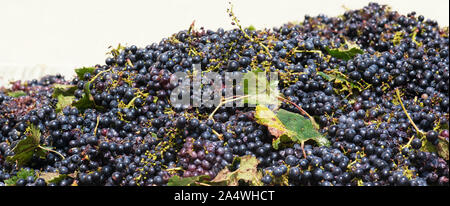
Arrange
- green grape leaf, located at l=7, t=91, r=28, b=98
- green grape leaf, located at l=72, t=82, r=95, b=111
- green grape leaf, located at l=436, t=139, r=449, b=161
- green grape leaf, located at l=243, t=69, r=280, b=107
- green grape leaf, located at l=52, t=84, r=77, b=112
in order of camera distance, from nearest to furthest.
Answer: green grape leaf, located at l=436, t=139, r=449, b=161 < green grape leaf, located at l=243, t=69, r=280, b=107 < green grape leaf, located at l=72, t=82, r=95, b=111 < green grape leaf, located at l=52, t=84, r=77, b=112 < green grape leaf, located at l=7, t=91, r=28, b=98

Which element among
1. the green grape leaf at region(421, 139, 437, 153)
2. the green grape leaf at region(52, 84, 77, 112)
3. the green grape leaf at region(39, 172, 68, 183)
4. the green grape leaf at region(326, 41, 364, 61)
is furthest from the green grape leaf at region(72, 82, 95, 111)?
the green grape leaf at region(421, 139, 437, 153)

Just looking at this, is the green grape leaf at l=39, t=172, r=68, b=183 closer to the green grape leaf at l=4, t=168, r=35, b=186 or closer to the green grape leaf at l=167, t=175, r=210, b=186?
the green grape leaf at l=4, t=168, r=35, b=186

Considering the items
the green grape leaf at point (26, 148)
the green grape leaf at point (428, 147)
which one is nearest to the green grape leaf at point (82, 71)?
the green grape leaf at point (26, 148)

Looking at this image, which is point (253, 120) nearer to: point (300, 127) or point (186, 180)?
point (300, 127)

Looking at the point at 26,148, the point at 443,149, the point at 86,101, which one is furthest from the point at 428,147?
the point at 26,148

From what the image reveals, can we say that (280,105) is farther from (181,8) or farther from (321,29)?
(181,8)
